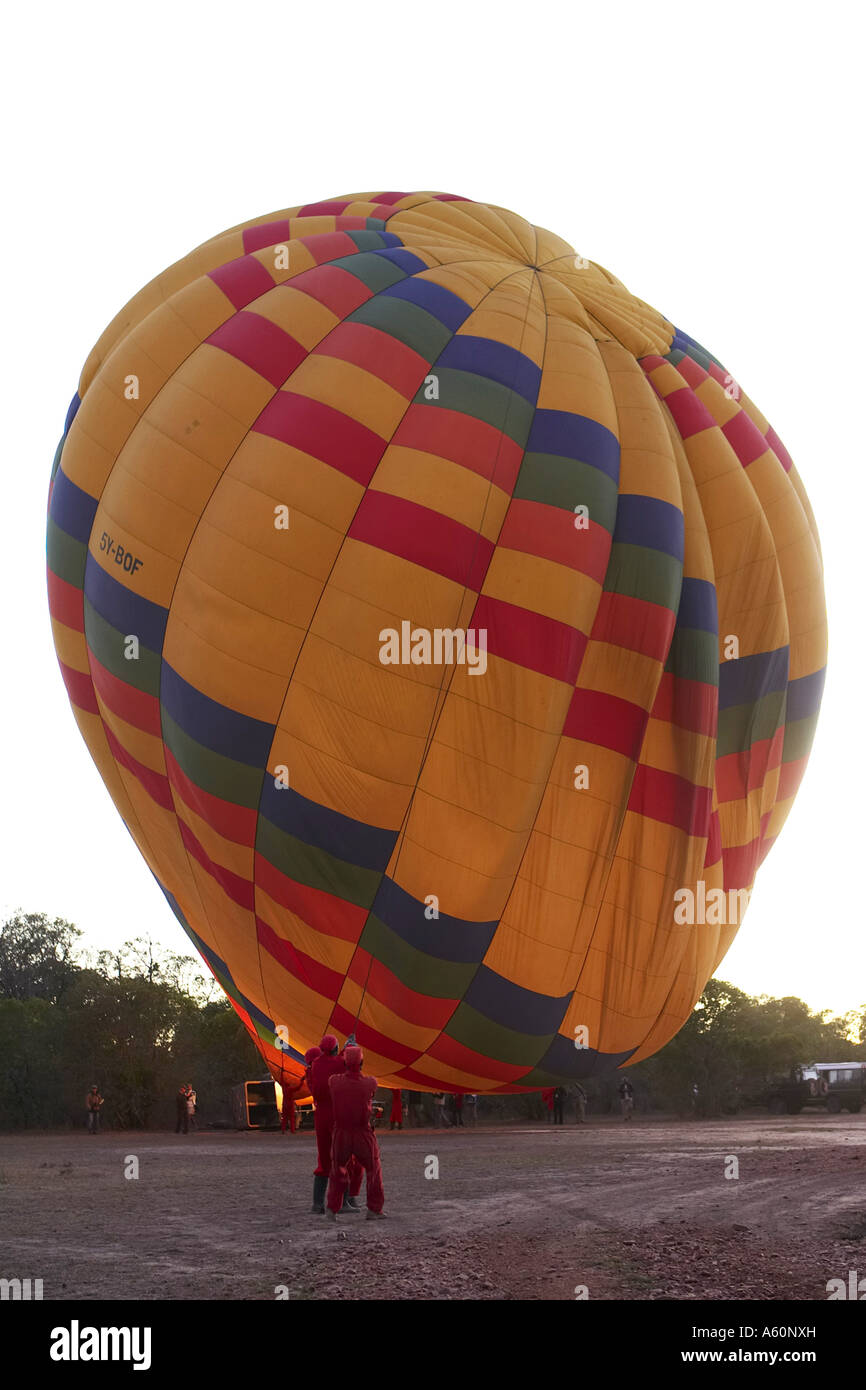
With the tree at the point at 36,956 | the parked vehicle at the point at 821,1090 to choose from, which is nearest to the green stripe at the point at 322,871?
the parked vehicle at the point at 821,1090

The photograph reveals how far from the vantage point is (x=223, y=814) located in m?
10.3

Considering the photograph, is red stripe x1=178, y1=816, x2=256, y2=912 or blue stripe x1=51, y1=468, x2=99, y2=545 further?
blue stripe x1=51, y1=468, x2=99, y2=545

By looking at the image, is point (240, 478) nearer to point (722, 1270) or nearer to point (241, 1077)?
point (722, 1270)

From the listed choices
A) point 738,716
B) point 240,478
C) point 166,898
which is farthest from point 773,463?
point 166,898

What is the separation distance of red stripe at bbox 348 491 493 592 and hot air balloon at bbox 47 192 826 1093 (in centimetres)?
2

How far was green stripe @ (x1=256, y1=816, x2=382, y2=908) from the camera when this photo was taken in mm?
9883

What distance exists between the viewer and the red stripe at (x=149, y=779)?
37.1 ft

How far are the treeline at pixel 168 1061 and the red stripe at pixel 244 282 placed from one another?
19.6 meters

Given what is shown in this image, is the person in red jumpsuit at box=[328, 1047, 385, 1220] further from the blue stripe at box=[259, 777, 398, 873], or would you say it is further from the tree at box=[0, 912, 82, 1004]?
the tree at box=[0, 912, 82, 1004]

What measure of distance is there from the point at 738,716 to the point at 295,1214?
5.44 m

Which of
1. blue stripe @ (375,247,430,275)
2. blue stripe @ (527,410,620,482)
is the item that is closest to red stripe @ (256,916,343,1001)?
blue stripe @ (527,410,620,482)

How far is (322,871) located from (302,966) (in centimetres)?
95

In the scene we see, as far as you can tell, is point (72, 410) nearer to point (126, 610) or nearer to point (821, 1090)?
point (126, 610)

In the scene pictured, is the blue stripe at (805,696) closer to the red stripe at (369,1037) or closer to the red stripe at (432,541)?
the red stripe at (432,541)
